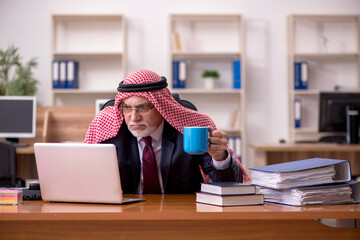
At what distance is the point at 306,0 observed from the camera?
A: 221 inches

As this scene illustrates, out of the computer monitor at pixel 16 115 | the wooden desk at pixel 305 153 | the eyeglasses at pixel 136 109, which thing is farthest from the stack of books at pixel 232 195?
the computer monitor at pixel 16 115

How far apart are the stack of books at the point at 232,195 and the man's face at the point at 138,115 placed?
A: 0.59 m

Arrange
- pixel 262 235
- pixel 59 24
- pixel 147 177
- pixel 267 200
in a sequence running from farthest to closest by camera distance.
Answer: pixel 59 24 < pixel 147 177 < pixel 267 200 < pixel 262 235

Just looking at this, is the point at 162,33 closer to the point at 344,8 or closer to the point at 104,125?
the point at 344,8

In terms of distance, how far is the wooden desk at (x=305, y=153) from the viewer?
12.9 ft

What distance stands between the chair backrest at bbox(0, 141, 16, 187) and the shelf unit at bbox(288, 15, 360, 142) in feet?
10.2

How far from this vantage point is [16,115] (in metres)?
4.31

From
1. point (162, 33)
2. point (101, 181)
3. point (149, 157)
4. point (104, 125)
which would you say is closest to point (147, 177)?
point (149, 157)

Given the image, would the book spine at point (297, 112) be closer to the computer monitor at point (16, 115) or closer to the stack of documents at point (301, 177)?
the computer monitor at point (16, 115)

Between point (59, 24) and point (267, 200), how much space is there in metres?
4.40

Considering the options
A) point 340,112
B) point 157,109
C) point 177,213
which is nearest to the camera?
point 177,213

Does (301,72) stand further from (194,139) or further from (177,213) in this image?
A: (177,213)

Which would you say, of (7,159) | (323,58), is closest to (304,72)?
(323,58)

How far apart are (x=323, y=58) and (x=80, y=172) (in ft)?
14.9
